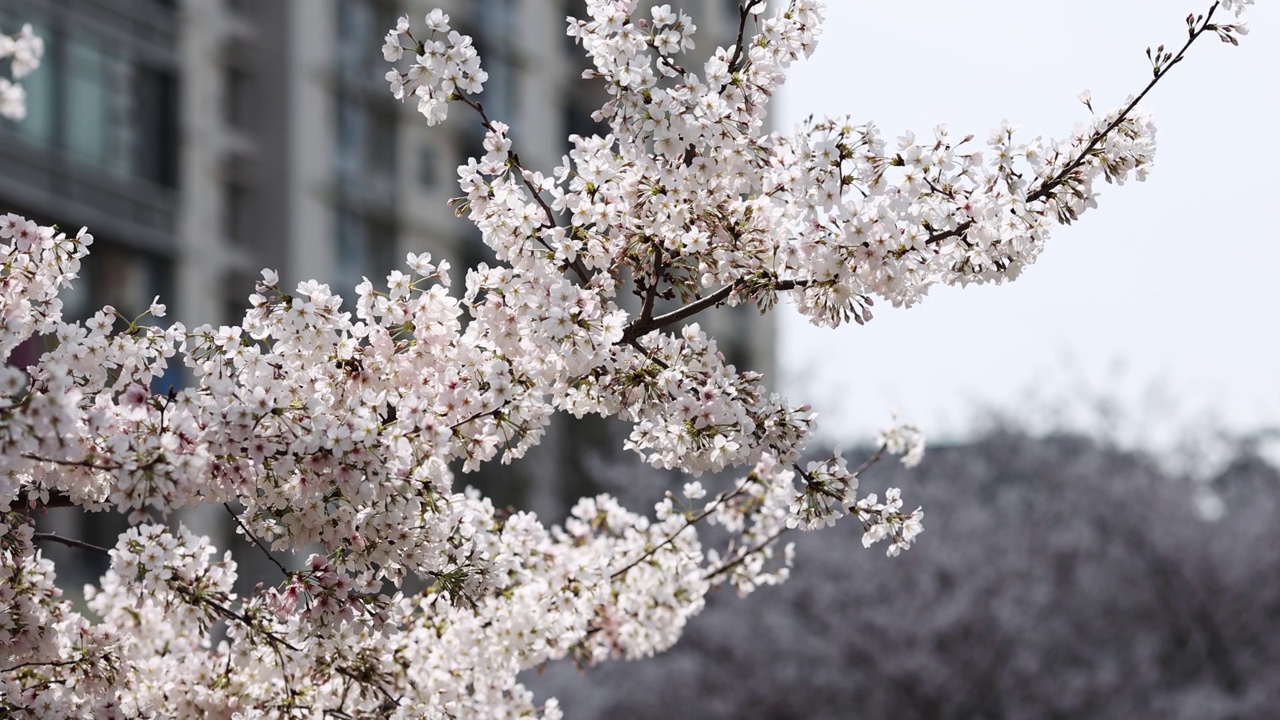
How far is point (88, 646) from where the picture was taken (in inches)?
203

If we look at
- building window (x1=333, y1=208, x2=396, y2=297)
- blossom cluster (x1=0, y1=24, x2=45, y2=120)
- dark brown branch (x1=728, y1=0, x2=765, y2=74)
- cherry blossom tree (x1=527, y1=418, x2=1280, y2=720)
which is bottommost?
blossom cluster (x1=0, y1=24, x2=45, y2=120)

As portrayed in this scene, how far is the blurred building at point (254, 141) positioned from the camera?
22.1 metres

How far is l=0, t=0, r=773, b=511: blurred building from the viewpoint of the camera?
22094 mm

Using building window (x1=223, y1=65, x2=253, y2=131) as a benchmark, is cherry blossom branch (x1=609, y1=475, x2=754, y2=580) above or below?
below

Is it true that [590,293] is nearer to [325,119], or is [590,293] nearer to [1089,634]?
[1089,634]

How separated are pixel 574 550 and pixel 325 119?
2380cm

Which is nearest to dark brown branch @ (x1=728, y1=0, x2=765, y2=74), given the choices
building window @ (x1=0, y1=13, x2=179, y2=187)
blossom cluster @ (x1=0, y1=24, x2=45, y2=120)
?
blossom cluster @ (x1=0, y1=24, x2=45, y2=120)

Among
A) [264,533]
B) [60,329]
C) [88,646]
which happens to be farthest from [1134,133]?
[88,646]

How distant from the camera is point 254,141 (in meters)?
28.0

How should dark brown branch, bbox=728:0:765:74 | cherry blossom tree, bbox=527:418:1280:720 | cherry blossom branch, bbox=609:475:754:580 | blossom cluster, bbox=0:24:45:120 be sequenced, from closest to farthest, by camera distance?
1. blossom cluster, bbox=0:24:45:120
2. dark brown branch, bbox=728:0:765:74
3. cherry blossom branch, bbox=609:475:754:580
4. cherry blossom tree, bbox=527:418:1280:720

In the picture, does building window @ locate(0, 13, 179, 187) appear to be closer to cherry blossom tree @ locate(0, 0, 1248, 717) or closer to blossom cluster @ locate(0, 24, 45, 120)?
Answer: cherry blossom tree @ locate(0, 0, 1248, 717)

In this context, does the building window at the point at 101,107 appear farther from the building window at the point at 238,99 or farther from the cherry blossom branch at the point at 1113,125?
the cherry blossom branch at the point at 1113,125

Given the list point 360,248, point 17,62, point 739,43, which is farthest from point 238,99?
point 17,62

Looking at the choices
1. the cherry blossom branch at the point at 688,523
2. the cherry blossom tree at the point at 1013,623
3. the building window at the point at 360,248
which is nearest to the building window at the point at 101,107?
the building window at the point at 360,248
